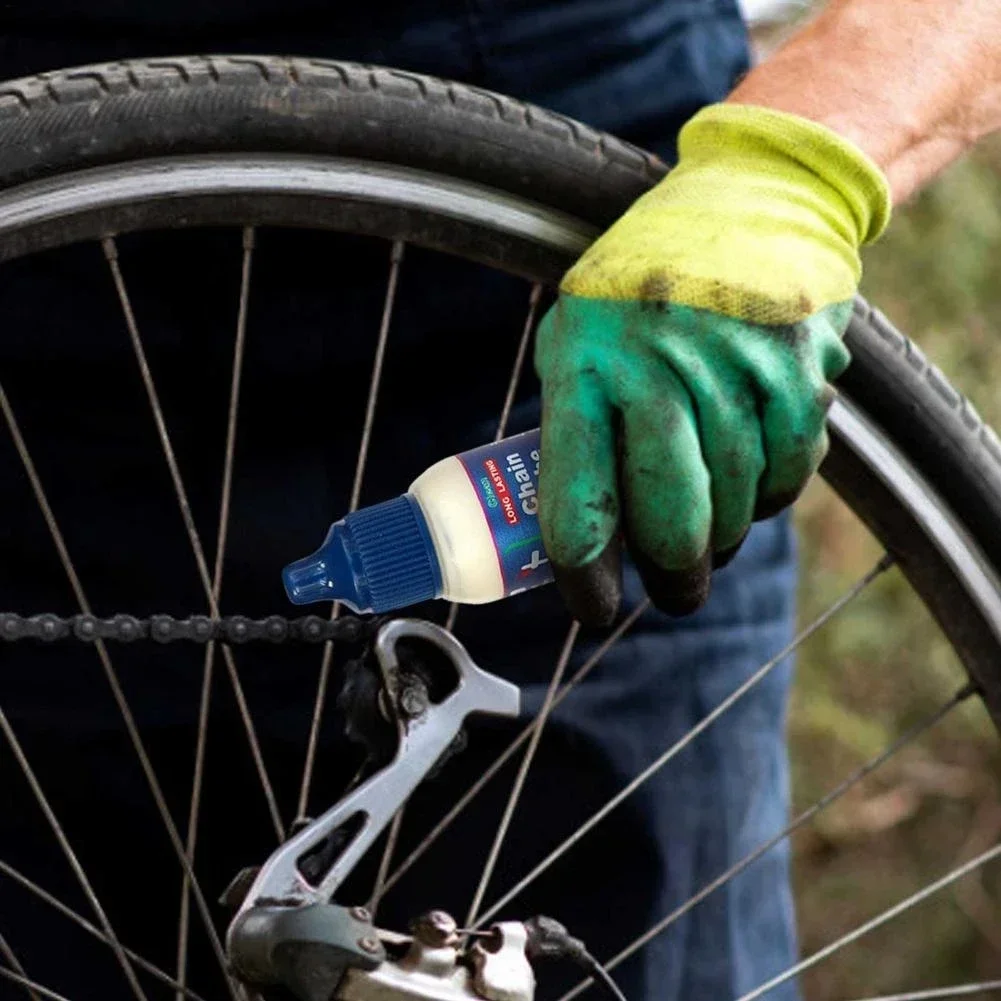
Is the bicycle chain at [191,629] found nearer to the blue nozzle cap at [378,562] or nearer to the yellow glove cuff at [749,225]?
the blue nozzle cap at [378,562]

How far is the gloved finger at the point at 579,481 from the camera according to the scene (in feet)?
3.22

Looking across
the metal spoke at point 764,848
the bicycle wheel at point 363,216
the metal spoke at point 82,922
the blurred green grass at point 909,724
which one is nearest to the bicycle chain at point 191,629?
the bicycle wheel at point 363,216

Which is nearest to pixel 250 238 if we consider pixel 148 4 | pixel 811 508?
pixel 148 4

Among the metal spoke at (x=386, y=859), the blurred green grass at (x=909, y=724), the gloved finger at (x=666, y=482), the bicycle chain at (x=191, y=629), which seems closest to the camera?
the gloved finger at (x=666, y=482)

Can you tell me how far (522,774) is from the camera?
4.00ft

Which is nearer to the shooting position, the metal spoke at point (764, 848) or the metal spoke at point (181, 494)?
the metal spoke at point (181, 494)

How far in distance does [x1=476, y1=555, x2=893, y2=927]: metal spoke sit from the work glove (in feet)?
0.68

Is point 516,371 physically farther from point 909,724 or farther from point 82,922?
point 909,724

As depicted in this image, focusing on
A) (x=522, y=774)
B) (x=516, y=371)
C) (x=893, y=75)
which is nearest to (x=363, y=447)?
(x=516, y=371)

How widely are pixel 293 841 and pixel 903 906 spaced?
0.37 metres

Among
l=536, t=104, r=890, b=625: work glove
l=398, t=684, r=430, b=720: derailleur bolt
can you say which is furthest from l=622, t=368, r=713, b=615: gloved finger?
l=398, t=684, r=430, b=720: derailleur bolt

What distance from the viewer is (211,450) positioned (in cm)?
123

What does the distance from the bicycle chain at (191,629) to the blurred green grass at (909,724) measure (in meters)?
1.62

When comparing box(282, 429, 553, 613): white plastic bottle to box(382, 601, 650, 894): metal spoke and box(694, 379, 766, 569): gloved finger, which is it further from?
box(382, 601, 650, 894): metal spoke
